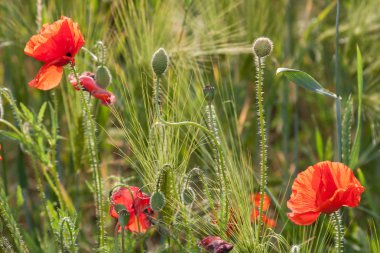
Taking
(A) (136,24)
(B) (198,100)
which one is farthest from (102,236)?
(A) (136,24)

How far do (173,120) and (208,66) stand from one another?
22.2 inches

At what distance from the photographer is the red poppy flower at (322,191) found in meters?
1.17

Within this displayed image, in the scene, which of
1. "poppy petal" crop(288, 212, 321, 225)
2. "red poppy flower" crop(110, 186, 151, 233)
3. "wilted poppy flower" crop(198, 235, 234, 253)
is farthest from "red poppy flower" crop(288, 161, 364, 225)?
"red poppy flower" crop(110, 186, 151, 233)

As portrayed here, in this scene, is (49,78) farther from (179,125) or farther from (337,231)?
(337,231)

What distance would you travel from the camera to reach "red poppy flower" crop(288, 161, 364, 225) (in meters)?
1.17

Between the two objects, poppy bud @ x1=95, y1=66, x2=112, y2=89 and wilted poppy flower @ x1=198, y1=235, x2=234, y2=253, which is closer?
wilted poppy flower @ x1=198, y1=235, x2=234, y2=253

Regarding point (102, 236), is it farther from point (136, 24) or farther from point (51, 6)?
point (51, 6)

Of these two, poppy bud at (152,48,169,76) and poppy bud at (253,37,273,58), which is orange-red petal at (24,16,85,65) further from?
poppy bud at (253,37,273,58)

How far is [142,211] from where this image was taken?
1.27 metres

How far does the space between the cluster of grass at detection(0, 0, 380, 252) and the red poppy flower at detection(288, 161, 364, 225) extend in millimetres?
39

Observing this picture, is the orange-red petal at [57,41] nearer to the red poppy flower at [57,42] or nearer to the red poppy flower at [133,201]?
Answer: the red poppy flower at [57,42]

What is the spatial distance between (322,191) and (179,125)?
0.20 metres

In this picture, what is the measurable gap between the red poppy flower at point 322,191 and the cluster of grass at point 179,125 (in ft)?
0.13

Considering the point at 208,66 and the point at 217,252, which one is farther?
the point at 208,66
